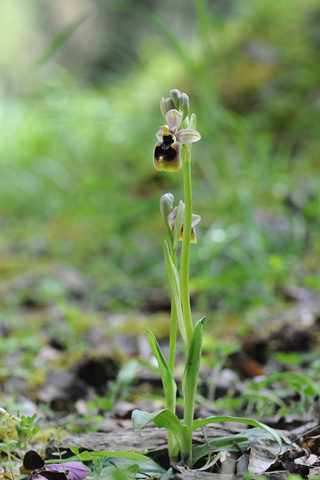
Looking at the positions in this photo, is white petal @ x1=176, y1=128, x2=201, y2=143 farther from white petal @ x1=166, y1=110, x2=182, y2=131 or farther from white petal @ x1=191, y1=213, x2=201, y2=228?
white petal @ x1=191, y1=213, x2=201, y2=228

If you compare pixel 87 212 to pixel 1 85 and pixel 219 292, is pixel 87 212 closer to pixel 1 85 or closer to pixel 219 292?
pixel 219 292

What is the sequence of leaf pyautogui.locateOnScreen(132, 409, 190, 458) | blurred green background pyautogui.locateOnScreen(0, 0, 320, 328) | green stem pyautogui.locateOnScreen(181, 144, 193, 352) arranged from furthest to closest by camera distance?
blurred green background pyautogui.locateOnScreen(0, 0, 320, 328)
green stem pyautogui.locateOnScreen(181, 144, 193, 352)
leaf pyautogui.locateOnScreen(132, 409, 190, 458)

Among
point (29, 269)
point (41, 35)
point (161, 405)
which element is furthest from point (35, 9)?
point (161, 405)

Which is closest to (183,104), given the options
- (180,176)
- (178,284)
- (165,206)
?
(165,206)

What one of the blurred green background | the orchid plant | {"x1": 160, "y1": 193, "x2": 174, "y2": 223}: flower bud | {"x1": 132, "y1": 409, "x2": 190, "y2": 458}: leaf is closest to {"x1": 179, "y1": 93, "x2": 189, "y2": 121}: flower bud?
the orchid plant

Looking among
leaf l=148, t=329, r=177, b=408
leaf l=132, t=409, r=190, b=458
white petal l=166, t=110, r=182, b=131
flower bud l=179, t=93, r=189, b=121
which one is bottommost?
leaf l=132, t=409, r=190, b=458
